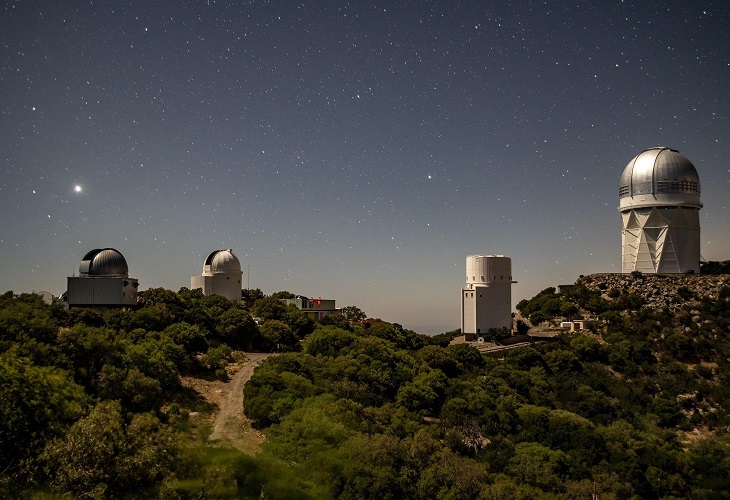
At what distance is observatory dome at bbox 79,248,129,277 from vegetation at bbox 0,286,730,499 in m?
2.98

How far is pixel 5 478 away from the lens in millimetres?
12945

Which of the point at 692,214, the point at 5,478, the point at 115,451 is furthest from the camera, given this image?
the point at 692,214

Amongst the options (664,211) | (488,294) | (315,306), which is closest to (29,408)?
(315,306)

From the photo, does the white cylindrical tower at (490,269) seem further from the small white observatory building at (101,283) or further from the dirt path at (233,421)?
the small white observatory building at (101,283)

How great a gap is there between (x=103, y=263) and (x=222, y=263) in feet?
45.8

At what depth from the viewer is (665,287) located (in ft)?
161

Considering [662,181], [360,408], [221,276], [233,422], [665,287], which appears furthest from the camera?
[221,276]

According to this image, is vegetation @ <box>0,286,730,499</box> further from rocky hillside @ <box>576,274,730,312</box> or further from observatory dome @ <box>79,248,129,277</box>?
observatory dome @ <box>79,248,129,277</box>

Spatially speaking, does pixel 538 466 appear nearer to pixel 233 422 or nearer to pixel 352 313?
pixel 233 422

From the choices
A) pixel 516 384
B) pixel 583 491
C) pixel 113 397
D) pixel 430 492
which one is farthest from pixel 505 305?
pixel 113 397

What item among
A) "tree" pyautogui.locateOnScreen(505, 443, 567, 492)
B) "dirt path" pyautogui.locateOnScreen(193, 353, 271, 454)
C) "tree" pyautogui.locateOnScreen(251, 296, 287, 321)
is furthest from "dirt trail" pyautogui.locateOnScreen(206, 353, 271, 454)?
"tree" pyautogui.locateOnScreen(251, 296, 287, 321)

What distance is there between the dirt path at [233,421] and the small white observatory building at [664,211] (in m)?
41.4

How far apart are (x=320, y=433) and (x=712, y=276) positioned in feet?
148

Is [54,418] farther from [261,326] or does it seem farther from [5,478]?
[261,326]
